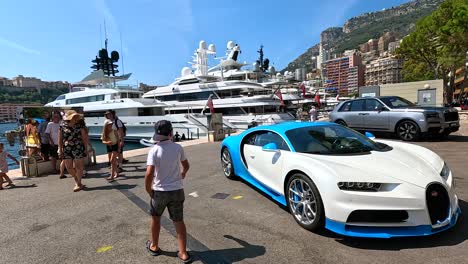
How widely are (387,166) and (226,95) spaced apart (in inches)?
1088

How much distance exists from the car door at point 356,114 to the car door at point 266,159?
6932 millimetres

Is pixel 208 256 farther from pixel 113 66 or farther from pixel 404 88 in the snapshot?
pixel 113 66

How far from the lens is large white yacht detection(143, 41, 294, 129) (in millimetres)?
27062

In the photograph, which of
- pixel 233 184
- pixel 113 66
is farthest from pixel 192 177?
pixel 113 66

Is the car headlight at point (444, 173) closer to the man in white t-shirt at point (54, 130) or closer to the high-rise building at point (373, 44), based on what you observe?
the man in white t-shirt at point (54, 130)

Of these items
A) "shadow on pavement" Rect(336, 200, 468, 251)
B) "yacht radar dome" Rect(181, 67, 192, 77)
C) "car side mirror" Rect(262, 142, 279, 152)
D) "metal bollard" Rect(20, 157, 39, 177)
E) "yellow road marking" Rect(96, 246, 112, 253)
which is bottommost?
"yellow road marking" Rect(96, 246, 112, 253)

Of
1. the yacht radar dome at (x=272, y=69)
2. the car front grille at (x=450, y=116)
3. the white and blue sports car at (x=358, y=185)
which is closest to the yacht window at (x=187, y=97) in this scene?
the yacht radar dome at (x=272, y=69)

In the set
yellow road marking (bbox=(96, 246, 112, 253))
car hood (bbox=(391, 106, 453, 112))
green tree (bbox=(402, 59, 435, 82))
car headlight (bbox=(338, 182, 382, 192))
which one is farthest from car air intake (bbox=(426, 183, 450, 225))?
green tree (bbox=(402, 59, 435, 82))

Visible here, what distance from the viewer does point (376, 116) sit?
33.0 feet

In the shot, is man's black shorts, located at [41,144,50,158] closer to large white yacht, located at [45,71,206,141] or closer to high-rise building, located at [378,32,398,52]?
large white yacht, located at [45,71,206,141]

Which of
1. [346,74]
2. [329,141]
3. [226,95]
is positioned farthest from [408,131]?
[346,74]

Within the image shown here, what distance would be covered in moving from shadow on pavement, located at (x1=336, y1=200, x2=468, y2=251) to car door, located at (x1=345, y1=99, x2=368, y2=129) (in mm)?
7751

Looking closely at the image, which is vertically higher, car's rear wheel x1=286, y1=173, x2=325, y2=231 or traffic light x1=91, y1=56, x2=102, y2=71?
traffic light x1=91, y1=56, x2=102, y2=71

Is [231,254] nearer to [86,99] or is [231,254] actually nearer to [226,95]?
[226,95]
